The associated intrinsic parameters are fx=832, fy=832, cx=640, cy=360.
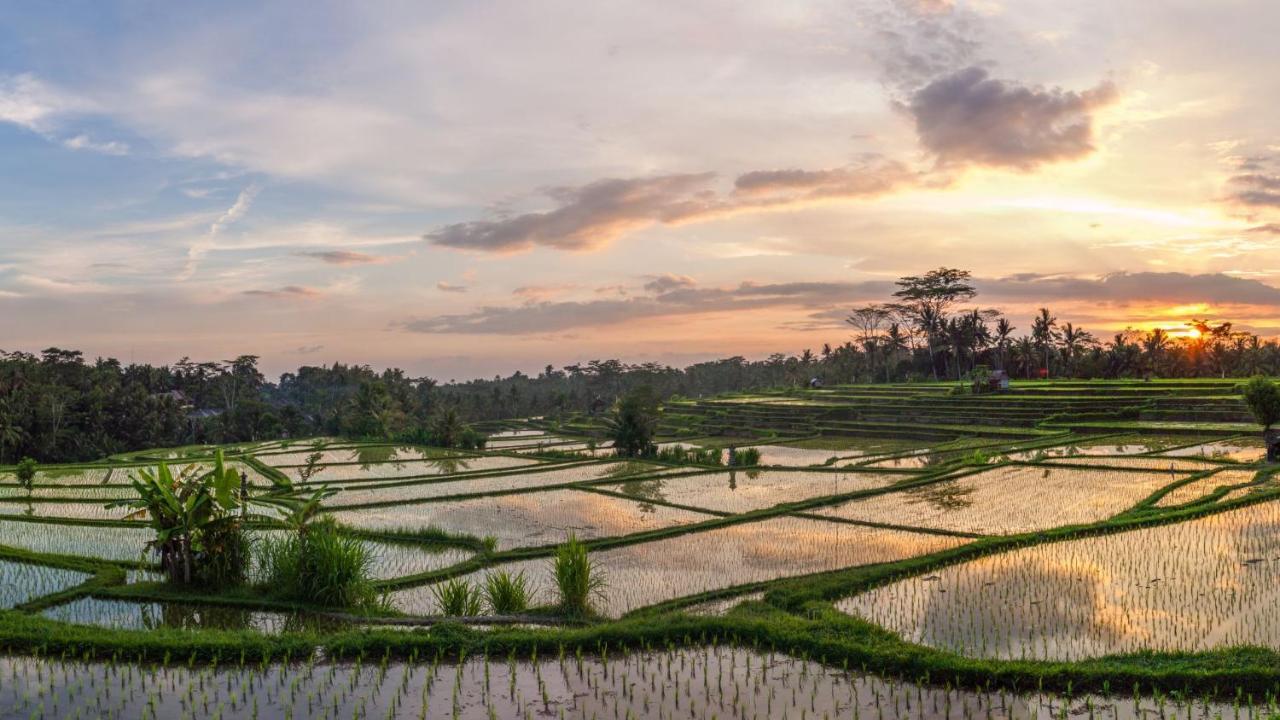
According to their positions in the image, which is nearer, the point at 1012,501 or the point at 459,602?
the point at 459,602

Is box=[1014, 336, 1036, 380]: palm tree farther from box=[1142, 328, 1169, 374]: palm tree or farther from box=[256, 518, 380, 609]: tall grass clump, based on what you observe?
box=[256, 518, 380, 609]: tall grass clump

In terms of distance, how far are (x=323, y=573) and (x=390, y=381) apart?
53.4 meters

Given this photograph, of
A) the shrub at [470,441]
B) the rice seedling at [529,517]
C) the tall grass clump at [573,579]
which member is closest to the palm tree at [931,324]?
the shrub at [470,441]

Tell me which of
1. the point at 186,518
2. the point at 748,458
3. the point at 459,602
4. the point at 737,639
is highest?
the point at 186,518

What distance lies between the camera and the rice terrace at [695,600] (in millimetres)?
7410

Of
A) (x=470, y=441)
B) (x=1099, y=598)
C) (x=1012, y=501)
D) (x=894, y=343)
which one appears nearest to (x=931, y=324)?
(x=894, y=343)

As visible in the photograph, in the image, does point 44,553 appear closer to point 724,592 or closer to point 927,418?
point 724,592

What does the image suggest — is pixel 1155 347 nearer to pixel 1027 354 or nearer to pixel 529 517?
pixel 1027 354

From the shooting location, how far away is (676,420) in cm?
4600

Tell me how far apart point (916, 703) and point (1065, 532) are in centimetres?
801

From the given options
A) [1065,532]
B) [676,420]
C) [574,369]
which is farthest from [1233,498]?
[574,369]

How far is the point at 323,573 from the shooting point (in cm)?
1086

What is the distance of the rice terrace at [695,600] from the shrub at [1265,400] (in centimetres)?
120

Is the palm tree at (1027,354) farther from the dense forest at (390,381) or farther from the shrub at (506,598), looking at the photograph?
the shrub at (506,598)
